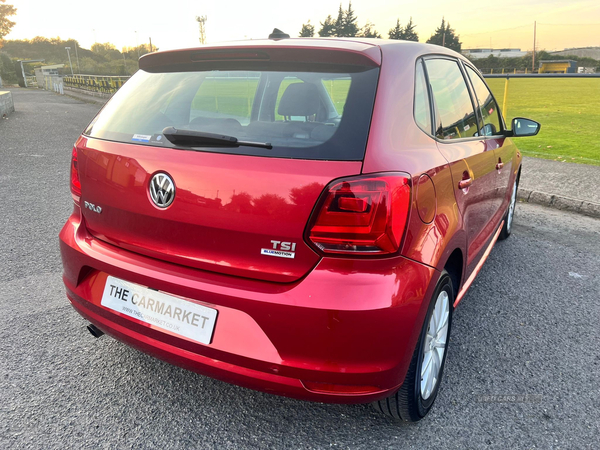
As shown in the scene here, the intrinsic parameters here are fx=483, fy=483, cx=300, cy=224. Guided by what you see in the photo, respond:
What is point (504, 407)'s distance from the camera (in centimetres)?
230

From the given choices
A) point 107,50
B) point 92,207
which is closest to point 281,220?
point 92,207

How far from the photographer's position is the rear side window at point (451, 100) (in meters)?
2.38

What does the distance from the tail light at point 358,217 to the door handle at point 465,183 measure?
733 mm

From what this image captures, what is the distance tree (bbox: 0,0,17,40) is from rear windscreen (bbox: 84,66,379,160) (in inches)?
3508

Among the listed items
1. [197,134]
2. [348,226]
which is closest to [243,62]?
[197,134]

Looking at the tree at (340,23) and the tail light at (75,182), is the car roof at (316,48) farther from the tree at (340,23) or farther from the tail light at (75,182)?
the tree at (340,23)

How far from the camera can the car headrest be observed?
2.01m

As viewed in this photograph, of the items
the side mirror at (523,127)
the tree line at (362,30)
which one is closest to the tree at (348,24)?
the tree line at (362,30)

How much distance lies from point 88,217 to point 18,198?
14.1ft

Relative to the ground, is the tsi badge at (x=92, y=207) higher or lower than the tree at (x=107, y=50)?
lower

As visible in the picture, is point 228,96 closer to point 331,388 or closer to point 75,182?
point 75,182

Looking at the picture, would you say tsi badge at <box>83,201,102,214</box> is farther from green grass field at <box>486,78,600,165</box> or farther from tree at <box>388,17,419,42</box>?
tree at <box>388,17,419,42</box>

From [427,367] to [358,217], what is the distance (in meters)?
0.89

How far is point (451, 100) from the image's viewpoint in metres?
2.59
